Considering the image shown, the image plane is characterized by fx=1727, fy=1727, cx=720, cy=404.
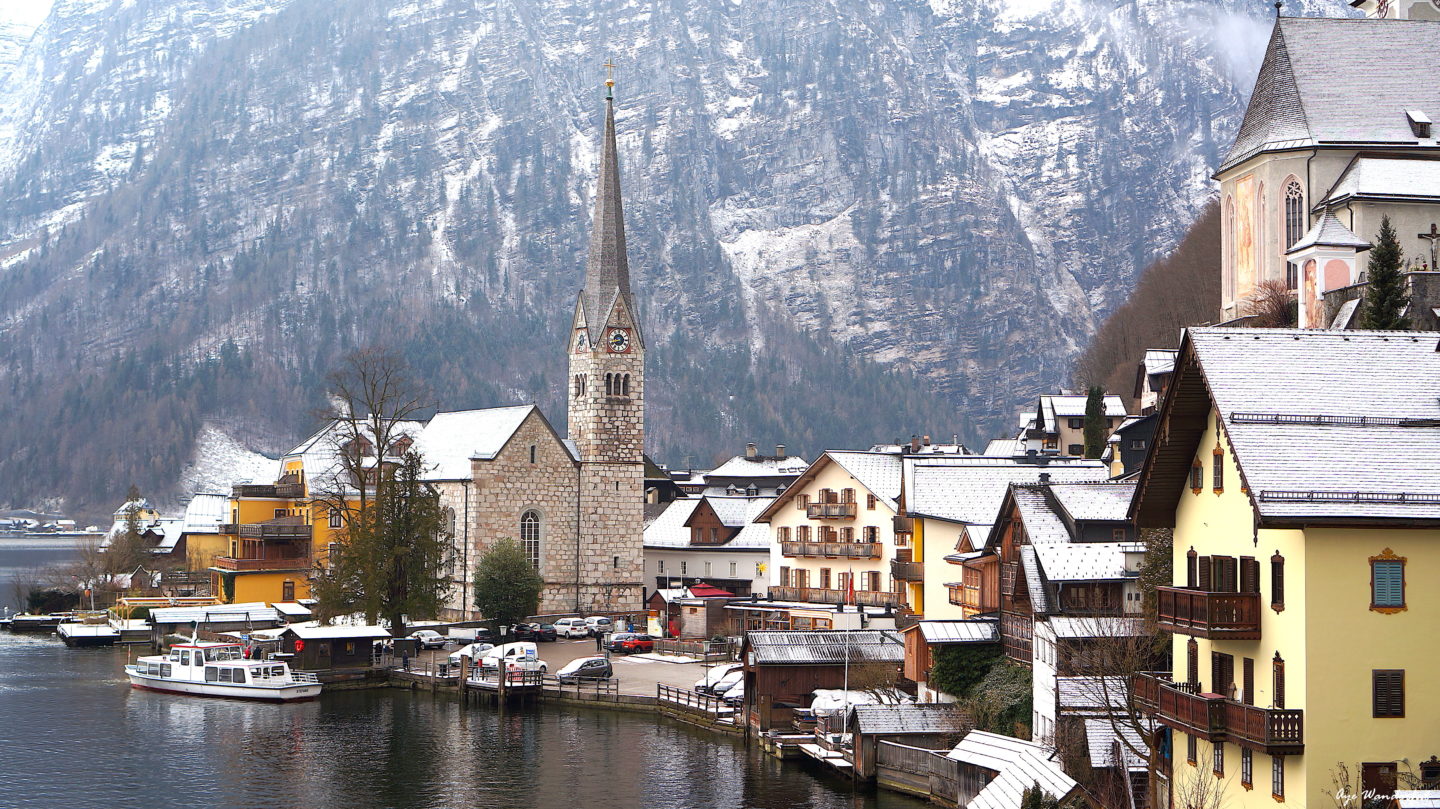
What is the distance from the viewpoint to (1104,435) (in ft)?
321

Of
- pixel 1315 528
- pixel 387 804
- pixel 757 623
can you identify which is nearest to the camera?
pixel 1315 528

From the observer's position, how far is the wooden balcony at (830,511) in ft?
269

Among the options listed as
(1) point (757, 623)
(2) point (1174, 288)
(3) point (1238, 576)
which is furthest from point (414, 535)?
(2) point (1174, 288)

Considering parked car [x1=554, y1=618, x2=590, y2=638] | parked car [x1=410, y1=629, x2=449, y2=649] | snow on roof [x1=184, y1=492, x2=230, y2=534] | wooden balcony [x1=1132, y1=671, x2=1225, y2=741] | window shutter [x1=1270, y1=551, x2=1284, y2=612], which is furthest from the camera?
snow on roof [x1=184, y1=492, x2=230, y2=534]

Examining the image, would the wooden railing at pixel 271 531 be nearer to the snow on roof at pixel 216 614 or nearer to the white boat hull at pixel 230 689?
the snow on roof at pixel 216 614

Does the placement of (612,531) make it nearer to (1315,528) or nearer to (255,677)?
(255,677)

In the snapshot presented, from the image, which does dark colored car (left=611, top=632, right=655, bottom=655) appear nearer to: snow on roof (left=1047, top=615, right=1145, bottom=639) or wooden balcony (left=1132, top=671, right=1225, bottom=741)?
snow on roof (left=1047, top=615, right=1145, bottom=639)

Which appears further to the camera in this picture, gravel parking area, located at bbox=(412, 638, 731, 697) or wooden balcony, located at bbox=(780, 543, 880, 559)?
wooden balcony, located at bbox=(780, 543, 880, 559)

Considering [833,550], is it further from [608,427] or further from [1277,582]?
[1277,582]

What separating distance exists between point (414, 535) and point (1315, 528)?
60.8 m

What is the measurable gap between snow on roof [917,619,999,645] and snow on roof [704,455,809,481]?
86.1 m

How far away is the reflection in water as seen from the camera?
49500 mm

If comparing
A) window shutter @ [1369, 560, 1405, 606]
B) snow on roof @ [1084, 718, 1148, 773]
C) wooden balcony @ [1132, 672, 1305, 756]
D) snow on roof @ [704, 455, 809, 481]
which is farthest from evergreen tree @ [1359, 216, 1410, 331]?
snow on roof @ [704, 455, 809, 481]

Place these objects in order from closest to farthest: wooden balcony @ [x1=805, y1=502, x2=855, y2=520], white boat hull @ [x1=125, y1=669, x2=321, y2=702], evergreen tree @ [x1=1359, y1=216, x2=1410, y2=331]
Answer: evergreen tree @ [x1=1359, y1=216, x2=1410, y2=331]
white boat hull @ [x1=125, y1=669, x2=321, y2=702]
wooden balcony @ [x1=805, y1=502, x2=855, y2=520]
